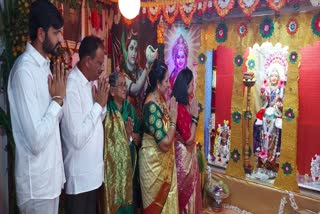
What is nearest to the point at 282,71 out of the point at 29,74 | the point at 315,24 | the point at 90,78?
the point at 315,24

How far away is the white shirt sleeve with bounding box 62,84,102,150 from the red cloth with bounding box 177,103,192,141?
95 centimetres

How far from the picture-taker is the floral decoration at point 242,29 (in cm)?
373

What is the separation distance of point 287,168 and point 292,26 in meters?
1.57

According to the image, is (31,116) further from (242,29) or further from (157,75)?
(242,29)

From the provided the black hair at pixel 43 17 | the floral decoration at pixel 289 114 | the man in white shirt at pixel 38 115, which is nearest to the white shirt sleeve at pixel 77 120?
the man in white shirt at pixel 38 115

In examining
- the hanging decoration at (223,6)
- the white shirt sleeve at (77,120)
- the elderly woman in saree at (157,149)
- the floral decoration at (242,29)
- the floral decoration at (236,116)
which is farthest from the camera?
the floral decoration at (236,116)

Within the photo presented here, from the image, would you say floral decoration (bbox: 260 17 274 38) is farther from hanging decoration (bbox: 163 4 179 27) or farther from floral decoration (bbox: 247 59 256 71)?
hanging decoration (bbox: 163 4 179 27)

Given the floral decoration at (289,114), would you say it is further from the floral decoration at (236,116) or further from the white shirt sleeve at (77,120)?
the white shirt sleeve at (77,120)

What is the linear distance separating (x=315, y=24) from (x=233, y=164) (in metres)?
1.91

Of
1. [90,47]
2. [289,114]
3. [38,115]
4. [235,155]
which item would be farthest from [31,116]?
[235,155]

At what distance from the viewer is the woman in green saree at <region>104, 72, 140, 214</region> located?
6.68ft

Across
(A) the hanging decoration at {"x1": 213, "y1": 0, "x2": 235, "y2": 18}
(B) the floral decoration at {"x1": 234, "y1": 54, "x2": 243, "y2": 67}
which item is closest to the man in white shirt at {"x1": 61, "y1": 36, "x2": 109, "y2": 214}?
(A) the hanging decoration at {"x1": 213, "y1": 0, "x2": 235, "y2": 18}

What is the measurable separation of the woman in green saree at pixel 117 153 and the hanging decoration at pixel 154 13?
143 cm

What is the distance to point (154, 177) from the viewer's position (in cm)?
227
